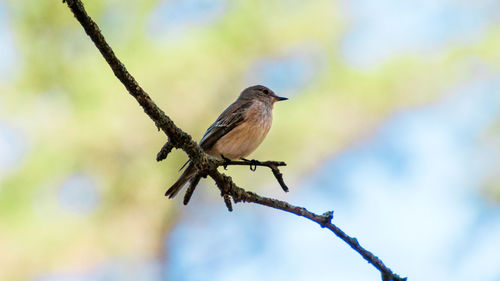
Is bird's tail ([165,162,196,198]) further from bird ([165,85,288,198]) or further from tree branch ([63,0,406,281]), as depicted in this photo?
tree branch ([63,0,406,281])

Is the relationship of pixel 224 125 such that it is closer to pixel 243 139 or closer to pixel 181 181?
pixel 243 139

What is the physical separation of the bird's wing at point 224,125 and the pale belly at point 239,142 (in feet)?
0.13

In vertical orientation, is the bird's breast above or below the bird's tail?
above

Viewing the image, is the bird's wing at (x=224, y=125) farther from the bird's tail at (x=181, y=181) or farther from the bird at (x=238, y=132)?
the bird's tail at (x=181, y=181)

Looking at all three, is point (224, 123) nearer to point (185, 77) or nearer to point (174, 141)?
point (185, 77)

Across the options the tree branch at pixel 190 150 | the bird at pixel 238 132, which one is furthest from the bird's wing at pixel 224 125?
the tree branch at pixel 190 150

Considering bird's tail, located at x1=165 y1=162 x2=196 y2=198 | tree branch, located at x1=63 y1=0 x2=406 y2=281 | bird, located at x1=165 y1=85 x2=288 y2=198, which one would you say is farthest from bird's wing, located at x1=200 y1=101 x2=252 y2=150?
tree branch, located at x1=63 y1=0 x2=406 y2=281

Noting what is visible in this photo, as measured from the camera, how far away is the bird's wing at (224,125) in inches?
177

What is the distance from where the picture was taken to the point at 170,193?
159 inches

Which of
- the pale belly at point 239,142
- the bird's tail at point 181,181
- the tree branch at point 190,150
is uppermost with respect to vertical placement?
the pale belly at point 239,142

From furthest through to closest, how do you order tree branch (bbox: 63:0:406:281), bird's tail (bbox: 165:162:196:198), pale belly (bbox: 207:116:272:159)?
pale belly (bbox: 207:116:272:159), bird's tail (bbox: 165:162:196:198), tree branch (bbox: 63:0:406:281)

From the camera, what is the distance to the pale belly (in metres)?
4.41

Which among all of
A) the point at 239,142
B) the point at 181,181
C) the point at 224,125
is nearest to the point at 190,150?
the point at 181,181

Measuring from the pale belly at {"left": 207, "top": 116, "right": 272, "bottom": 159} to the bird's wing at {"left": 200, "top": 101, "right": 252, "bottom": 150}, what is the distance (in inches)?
1.6
